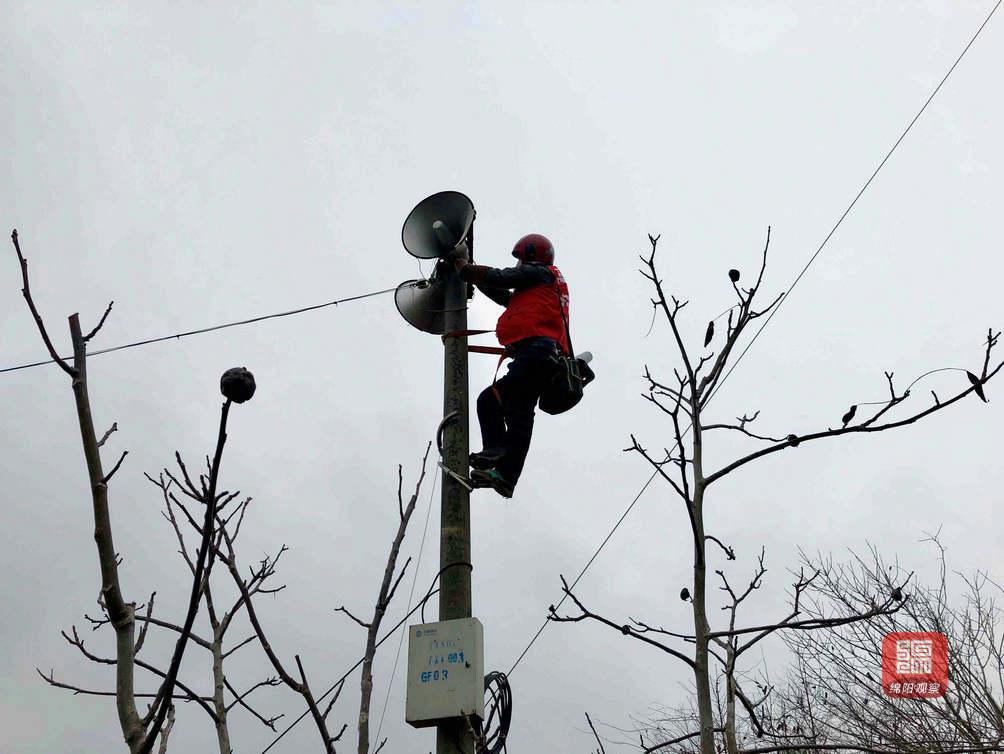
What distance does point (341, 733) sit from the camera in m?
2.80

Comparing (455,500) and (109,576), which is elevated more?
(455,500)

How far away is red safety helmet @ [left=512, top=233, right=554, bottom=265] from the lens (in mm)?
4559

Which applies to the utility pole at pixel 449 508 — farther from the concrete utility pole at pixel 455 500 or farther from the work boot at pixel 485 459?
the work boot at pixel 485 459

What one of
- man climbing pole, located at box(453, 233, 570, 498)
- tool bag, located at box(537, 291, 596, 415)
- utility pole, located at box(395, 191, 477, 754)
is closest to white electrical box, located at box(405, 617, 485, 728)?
utility pole, located at box(395, 191, 477, 754)

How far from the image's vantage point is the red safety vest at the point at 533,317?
428 cm

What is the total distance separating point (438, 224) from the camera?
4062 mm

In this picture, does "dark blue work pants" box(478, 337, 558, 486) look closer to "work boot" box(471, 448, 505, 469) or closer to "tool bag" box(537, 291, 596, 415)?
"tool bag" box(537, 291, 596, 415)

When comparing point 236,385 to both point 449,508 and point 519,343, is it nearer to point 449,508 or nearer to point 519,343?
point 449,508

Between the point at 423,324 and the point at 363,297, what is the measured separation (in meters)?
1.27

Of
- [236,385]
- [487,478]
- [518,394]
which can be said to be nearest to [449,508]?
[487,478]

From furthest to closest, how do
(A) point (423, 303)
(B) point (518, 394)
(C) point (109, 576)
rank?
(B) point (518, 394) → (A) point (423, 303) → (C) point (109, 576)

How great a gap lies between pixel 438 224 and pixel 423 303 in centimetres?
38

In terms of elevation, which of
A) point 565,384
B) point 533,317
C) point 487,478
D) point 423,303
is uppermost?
point 533,317

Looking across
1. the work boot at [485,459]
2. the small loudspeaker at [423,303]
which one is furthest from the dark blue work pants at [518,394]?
the small loudspeaker at [423,303]
